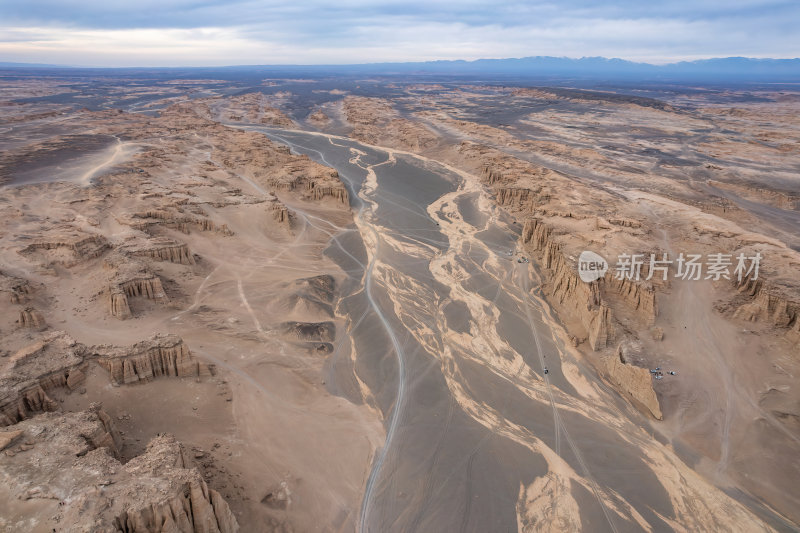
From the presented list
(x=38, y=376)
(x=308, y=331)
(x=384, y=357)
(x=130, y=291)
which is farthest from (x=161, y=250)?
(x=384, y=357)

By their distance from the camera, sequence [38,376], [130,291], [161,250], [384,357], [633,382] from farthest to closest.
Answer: [161,250] < [384,357] < [130,291] < [633,382] < [38,376]

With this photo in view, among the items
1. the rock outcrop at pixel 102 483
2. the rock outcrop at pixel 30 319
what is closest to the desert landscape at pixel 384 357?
the rock outcrop at pixel 102 483

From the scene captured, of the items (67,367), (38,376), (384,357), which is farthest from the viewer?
(384,357)

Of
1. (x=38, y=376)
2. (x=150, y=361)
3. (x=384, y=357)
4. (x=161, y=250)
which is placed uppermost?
(x=38, y=376)

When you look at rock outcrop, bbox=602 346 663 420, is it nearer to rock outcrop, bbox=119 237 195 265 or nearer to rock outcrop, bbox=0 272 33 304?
rock outcrop, bbox=119 237 195 265

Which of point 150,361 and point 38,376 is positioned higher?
point 38,376

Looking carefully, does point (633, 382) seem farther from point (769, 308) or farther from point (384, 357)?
point (384, 357)

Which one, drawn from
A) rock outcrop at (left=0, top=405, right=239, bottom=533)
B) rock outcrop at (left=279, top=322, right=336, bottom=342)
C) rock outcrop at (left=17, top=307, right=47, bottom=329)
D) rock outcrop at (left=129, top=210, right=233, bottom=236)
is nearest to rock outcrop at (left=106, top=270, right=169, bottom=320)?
rock outcrop at (left=17, top=307, right=47, bottom=329)

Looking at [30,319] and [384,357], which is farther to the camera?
[384,357]
